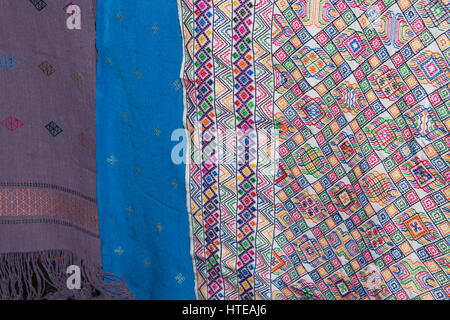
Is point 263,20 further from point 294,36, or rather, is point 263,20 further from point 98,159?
point 98,159

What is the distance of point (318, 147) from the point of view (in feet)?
3.22

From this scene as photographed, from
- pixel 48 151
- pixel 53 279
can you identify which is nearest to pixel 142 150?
pixel 48 151

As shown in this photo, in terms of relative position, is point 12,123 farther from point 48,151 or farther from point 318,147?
point 318,147

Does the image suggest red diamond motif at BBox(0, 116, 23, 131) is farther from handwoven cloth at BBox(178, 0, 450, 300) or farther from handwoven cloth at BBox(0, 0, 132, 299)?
handwoven cloth at BBox(178, 0, 450, 300)

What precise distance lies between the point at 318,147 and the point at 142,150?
0.41 meters

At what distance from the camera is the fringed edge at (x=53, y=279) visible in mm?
1114

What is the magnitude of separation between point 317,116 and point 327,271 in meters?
0.35

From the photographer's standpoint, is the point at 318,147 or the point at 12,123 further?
the point at 12,123

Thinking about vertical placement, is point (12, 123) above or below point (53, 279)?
above

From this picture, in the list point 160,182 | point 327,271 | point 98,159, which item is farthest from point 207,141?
point 327,271

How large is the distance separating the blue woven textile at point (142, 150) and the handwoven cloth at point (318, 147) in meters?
0.04

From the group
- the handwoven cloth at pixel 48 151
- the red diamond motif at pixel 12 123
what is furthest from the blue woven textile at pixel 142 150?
the red diamond motif at pixel 12 123

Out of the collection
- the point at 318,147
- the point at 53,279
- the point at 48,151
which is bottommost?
the point at 53,279

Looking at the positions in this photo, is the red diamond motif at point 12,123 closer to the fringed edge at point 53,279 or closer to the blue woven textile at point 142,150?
the blue woven textile at point 142,150
